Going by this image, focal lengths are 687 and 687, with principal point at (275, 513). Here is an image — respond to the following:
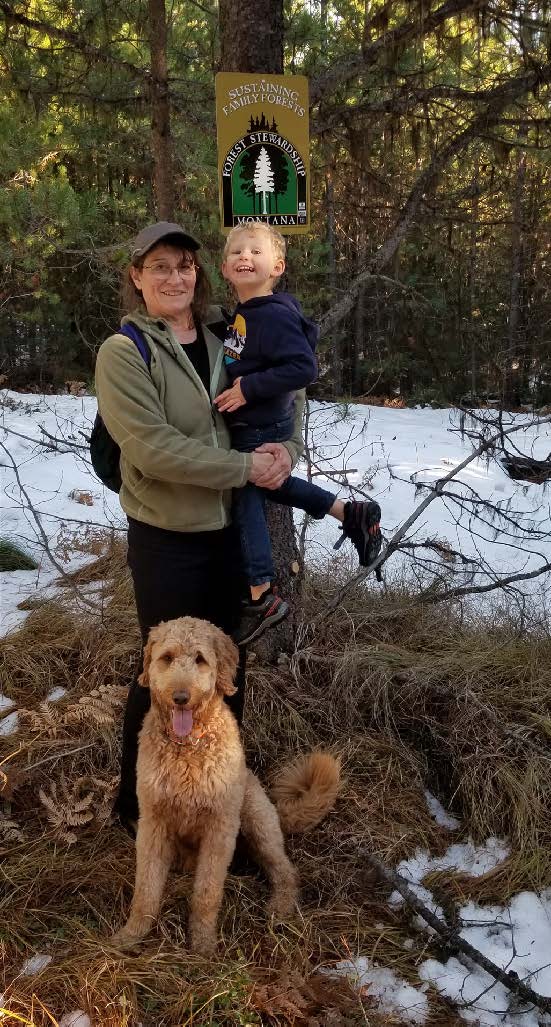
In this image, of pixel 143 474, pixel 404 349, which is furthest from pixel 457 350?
pixel 143 474

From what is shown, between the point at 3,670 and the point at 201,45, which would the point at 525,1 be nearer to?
the point at 201,45

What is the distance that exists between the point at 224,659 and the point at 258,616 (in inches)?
13.0

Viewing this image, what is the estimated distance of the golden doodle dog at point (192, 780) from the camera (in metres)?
2.37

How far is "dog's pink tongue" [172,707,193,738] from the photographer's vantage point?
2.34 metres

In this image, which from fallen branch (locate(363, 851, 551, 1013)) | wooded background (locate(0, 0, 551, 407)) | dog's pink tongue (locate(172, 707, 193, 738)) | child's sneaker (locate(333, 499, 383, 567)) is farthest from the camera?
wooded background (locate(0, 0, 551, 407))

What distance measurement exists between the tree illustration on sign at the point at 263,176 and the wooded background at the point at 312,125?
58 cm

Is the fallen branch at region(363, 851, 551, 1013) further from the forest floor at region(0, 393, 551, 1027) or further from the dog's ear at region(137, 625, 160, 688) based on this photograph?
the dog's ear at region(137, 625, 160, 688)

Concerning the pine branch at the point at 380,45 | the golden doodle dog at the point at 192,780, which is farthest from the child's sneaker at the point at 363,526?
the pine branch at the point at 380,45

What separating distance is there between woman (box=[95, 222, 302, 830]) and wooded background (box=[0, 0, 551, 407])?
64.2 inches

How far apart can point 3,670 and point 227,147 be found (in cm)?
316

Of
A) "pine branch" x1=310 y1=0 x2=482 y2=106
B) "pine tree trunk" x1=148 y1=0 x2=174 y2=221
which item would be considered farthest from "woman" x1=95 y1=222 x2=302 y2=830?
"pine tree trunk" x1=148 y1=0 x2=174 y2=221

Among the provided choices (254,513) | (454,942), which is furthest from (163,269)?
(454,942)

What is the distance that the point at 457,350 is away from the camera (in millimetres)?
17797

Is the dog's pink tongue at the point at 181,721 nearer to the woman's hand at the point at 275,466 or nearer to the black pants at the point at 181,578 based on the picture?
the black pants at the point at 181,578
